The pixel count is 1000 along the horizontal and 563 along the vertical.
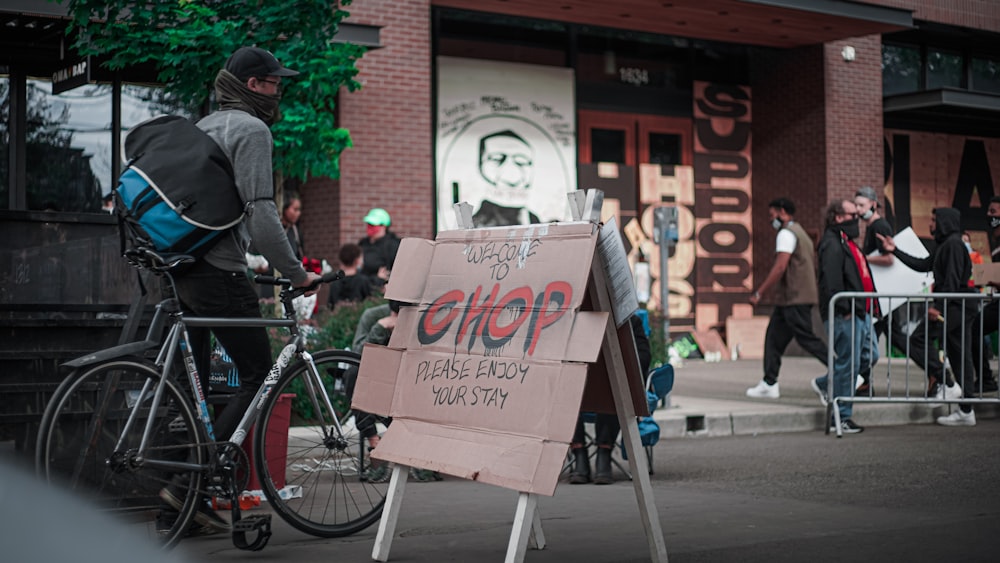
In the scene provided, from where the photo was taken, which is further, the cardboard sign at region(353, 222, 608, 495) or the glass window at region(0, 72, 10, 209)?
the glass window at region(0, 72, 10, 209)

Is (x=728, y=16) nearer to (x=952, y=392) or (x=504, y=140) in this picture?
(x=504, y=140)

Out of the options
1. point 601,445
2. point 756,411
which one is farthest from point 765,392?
point 601,445

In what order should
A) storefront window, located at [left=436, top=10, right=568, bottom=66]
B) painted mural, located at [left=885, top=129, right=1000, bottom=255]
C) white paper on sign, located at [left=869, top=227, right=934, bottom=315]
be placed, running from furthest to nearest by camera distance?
painted mural, located at [left=885, top=129, right=1000, bottom=255], storefront window, located at [left=436, top=10, right=568, bottom=66], white paper on sign, located at [left=869, top=227, right=934, bottom=315]

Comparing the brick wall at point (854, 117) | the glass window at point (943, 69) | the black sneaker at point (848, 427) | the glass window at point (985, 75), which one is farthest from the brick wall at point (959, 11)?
the black sneaker at point (848, 427)

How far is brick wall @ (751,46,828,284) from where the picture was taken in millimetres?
20953

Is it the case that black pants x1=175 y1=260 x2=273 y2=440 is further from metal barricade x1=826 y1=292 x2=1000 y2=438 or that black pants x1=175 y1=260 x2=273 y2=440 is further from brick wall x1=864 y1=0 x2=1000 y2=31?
brick wall x1=864 y1=0 x2=1000 y2=31

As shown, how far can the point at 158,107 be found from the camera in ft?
47.0

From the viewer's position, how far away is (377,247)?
13336 millimetres

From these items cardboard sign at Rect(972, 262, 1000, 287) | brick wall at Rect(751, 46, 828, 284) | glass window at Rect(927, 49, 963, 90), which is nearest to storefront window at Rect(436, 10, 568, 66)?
brick wall at Rect(751, 46, 828, 284)

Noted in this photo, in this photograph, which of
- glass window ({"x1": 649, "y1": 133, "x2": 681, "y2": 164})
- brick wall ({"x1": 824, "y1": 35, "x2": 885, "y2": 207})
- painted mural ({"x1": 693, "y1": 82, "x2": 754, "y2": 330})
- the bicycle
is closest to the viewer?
the bicycle

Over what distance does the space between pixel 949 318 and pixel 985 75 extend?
50.3 ft

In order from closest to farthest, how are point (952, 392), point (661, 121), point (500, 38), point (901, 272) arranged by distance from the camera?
point (952, 392), point (901, 272), point (500, 38), point (661, 121)

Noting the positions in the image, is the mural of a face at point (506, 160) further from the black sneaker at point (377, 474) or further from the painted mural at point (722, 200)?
the black sneaker at point (377, 474)

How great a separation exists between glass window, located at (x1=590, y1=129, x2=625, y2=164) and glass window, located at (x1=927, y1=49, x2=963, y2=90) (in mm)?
7102
